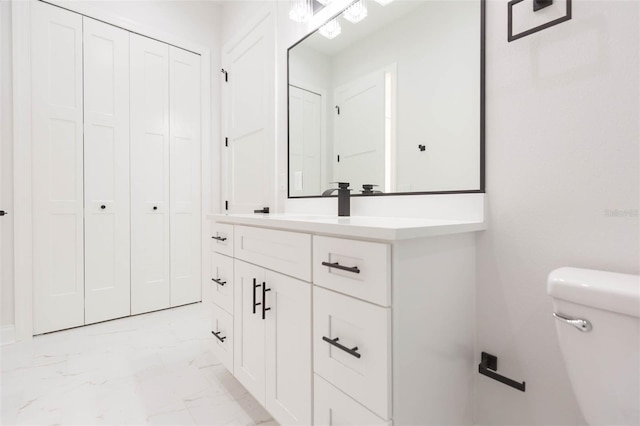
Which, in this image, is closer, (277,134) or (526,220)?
(526,220)

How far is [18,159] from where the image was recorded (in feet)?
6.72

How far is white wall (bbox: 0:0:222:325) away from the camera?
2.03 m

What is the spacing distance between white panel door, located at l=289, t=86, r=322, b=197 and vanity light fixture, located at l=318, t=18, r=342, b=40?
12.3 inches

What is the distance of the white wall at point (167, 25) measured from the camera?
203cm

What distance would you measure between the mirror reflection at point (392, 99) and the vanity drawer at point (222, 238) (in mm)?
552

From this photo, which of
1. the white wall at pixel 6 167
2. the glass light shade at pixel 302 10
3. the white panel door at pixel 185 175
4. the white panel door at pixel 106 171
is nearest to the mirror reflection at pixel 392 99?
the glass light shade at pixel 302 10

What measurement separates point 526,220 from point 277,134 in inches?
63.4

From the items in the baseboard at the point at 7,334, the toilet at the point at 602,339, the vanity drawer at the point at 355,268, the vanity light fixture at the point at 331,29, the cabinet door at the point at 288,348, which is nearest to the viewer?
the toilet at the point at 602,339

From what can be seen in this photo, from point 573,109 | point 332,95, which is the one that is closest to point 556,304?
point 573,109

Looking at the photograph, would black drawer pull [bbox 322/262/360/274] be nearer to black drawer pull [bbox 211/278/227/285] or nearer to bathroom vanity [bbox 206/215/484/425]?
bathroom vanity [bbox 206/215/484/425]

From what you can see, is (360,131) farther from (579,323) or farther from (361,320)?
(579,323)

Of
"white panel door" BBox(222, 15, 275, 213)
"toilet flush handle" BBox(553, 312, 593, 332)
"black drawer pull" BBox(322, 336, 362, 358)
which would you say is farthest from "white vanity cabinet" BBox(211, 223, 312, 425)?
"white panel door" BBox(222, 15, 275, 213)

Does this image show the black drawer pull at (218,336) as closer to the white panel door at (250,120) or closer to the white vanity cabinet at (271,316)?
the white vanity cabinet at (271,316)

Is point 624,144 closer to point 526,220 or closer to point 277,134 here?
point 526,220
